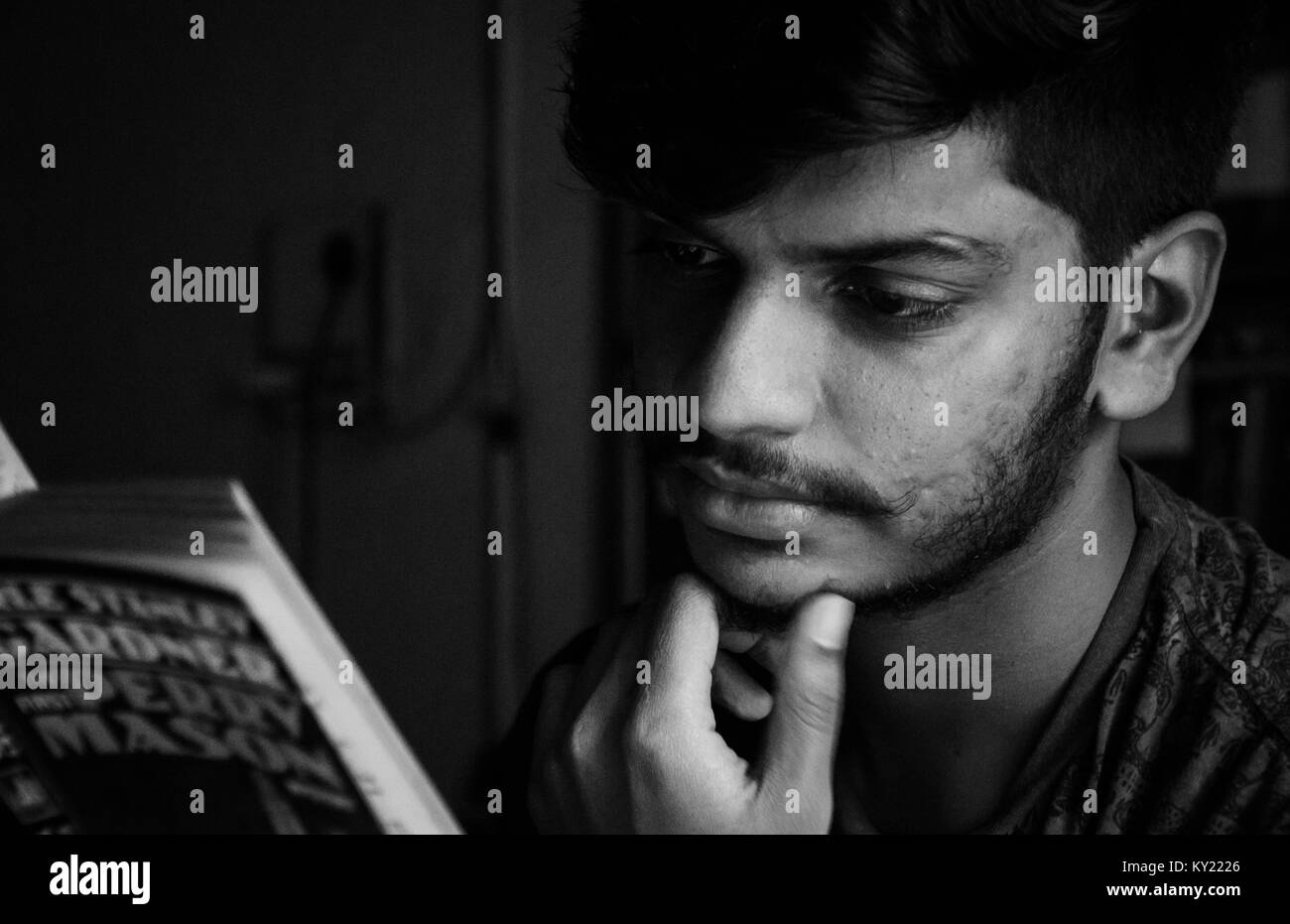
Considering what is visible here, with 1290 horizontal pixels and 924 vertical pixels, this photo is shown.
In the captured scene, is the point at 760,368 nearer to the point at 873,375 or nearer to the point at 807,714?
the point at 873,375

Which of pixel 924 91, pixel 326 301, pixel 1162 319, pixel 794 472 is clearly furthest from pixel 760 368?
pixel 326 301

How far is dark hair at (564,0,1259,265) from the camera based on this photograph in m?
0.56

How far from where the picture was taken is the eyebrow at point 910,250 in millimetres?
585

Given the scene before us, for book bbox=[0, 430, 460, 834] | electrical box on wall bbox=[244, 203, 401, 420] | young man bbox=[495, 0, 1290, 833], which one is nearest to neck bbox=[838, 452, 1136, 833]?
young man bbox=[495, 0, 1290, 833]

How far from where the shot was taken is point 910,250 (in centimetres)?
59

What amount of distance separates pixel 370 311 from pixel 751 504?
3.28ft

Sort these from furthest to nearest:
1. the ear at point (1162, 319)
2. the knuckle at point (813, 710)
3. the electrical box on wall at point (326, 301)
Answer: the electrical box on wall at point (326, 301)
the ear at point (1162, 319)
the knuckle at point (813, 710)

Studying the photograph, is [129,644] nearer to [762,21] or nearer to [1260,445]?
[762,21]

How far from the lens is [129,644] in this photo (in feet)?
1.73

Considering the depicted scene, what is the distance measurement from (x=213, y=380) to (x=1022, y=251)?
1.05 metres

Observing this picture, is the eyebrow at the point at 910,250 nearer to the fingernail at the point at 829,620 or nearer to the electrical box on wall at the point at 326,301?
the fingernail at the point at 829,620

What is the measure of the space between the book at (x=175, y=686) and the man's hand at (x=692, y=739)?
101 millimetres

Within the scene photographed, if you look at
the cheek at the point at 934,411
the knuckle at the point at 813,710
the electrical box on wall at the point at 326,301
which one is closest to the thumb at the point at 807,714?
the knuckle at the point at 813,710

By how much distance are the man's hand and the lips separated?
0.16 ft
